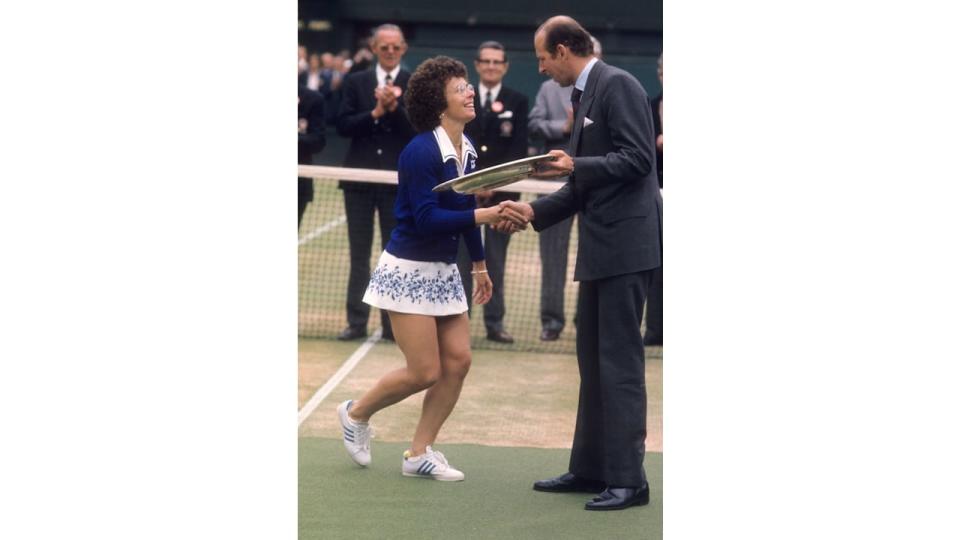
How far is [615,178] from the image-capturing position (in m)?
6.02

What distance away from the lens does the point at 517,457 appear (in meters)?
7.32

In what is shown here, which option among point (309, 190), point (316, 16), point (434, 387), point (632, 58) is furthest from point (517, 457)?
point (316, 16)

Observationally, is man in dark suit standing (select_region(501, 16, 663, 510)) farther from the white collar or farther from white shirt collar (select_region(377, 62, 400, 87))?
white shirt collar (select_region(377, 62, 400, 87))

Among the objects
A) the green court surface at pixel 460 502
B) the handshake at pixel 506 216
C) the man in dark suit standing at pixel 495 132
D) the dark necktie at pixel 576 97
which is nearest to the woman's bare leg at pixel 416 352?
the green court surface at pixel 460 502

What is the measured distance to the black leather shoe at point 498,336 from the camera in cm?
1071

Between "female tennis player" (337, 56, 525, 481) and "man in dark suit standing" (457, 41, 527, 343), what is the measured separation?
3.65 meters

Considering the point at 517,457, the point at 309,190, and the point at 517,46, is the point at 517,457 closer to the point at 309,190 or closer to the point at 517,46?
the point at 309,190

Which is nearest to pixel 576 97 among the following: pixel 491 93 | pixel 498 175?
pixel 498 175

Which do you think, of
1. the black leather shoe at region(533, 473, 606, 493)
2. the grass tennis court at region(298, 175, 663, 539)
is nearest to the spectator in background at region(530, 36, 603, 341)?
the grass tennis court at region(298, 175, 663, 539)

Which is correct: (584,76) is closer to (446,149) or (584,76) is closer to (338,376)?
(446,149)

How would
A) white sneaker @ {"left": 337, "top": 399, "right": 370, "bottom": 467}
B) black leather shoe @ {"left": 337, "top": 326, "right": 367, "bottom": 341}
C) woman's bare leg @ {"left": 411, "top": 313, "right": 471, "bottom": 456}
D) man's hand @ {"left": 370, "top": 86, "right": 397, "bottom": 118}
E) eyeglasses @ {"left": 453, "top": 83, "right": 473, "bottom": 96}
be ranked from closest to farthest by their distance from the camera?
eyeglasses @ {"left": 453, "top": 83, "right": 473, "bottom": 96} → woman's bare leg @ {"left": 411, "top": 313, "right": 471, "bottom": 456} → white sneaker @ {"left": 337, "top": 399, "right": 370, "bottom": 467} → man's hand @ {"left": 370, "top": 86, "right": 397, "bottom": 118} → black leather shoe @ {"left": 337, "top": 326, "right": 367, "bottom": 341}

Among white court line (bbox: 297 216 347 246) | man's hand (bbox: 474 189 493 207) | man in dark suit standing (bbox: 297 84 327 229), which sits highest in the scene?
man in dark suit standing (bbox: 297 84 327 229)

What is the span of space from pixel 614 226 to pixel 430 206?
80 centimetres

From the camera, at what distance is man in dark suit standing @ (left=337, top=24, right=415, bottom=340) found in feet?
33.9
